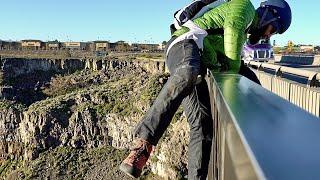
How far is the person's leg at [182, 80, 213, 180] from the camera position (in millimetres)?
4559

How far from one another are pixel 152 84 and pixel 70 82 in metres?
40.8

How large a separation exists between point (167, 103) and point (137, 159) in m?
0.55

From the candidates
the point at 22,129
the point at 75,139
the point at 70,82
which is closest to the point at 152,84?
the point at 75,139

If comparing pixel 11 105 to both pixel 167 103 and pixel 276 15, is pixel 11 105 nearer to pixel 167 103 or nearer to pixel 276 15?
pixel 276 15

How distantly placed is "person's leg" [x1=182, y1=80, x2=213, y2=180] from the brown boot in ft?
3.40

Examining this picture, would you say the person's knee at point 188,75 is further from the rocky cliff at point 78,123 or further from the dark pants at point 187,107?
the rocky cliff at point 78,123

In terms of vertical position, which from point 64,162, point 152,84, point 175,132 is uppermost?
point 152,84

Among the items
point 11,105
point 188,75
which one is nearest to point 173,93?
point 188,75

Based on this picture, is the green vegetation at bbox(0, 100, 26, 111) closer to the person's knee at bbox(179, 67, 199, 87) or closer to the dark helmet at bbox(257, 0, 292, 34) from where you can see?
the dark helmet at bbox(257, 0, 292, 34)

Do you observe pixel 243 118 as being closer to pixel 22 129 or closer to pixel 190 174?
pixel 190 174

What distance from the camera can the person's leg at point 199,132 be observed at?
15.0 feet

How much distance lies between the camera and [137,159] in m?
3.50

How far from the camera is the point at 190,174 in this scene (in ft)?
15.2

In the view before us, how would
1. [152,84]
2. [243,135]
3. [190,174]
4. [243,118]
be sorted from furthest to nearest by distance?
[152,84] < [190,174] < [243,118] < [243,135]
